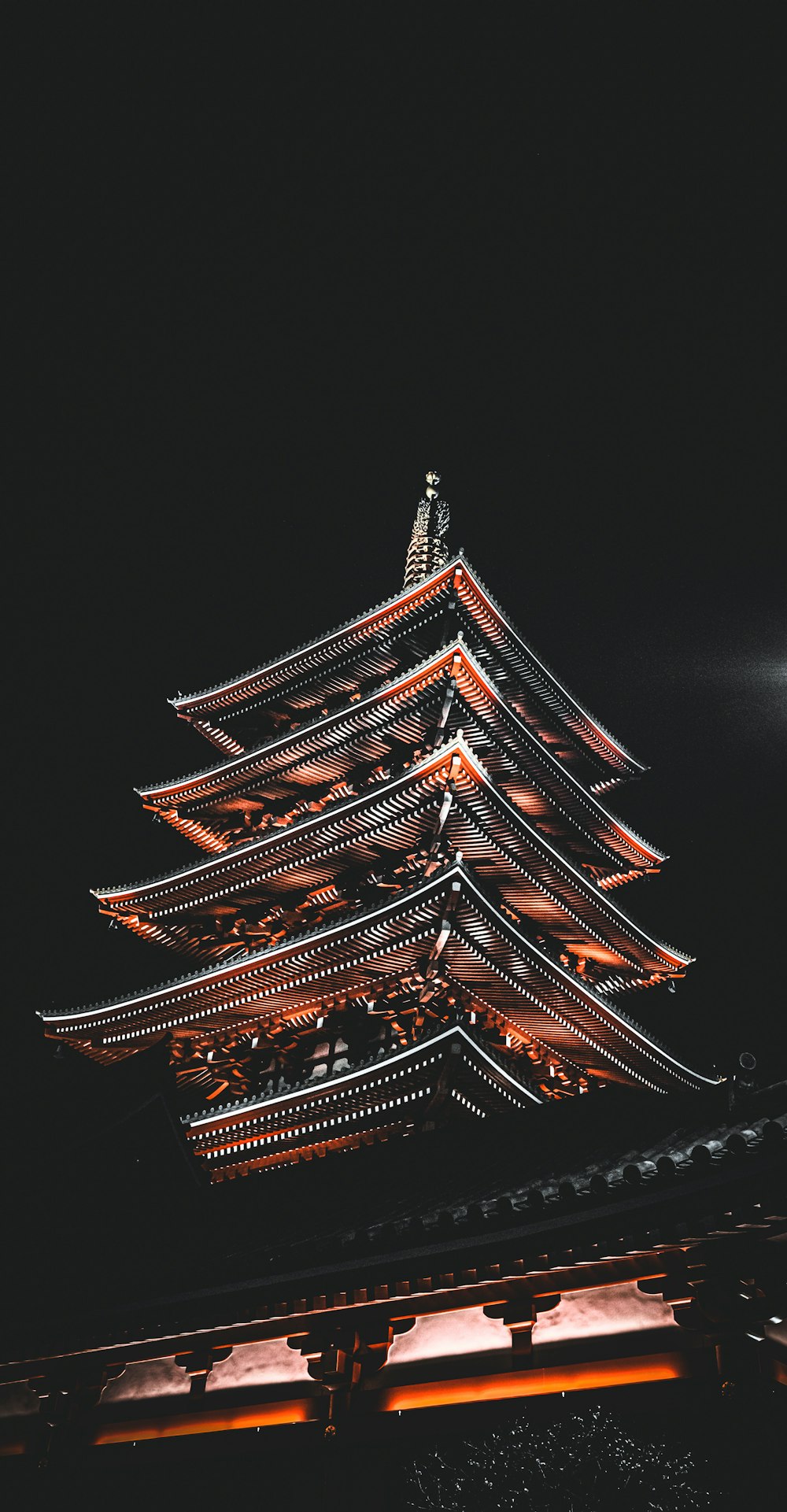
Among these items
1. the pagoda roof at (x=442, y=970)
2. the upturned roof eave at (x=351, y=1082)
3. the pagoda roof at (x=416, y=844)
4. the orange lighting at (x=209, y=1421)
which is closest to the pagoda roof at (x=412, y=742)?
the pagoda roof at (x=416, y=844)

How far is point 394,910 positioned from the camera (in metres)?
10.4

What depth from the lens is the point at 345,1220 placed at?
657 cm

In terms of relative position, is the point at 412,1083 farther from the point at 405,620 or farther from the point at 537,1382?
the point at 405,620

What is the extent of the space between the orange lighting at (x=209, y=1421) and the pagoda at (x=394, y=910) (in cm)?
324

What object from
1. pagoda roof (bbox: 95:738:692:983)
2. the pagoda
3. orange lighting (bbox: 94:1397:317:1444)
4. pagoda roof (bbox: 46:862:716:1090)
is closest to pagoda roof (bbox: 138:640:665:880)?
the pagoda

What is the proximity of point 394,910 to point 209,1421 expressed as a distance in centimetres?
550

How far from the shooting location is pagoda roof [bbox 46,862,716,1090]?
1033 cm

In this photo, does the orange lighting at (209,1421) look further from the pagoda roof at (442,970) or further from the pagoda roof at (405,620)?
the pagoda roof at (405,620)

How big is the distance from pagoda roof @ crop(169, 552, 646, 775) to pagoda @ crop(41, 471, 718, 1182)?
0.04 meters

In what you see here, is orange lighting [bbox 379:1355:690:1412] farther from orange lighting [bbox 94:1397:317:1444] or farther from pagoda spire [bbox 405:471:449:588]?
pagoda spire [bbox 405:471:449:588]

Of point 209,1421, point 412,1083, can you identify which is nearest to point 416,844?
point 412,1083

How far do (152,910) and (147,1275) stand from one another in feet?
28.9

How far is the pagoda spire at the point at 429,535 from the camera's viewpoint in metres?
18.4

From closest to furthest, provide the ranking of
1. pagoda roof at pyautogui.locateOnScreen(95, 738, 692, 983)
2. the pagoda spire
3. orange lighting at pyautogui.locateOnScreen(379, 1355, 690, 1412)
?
orange lighting at pyautogui.locateOnScreen(379, 1355, 690, 1412) → pagoda roof at pyautogui.locateOnScreen(95, 738, 692, 983) → the pagoda spire
